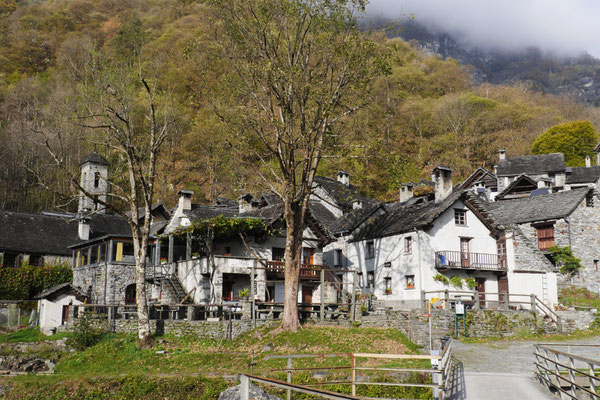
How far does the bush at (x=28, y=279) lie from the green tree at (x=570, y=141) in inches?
2300

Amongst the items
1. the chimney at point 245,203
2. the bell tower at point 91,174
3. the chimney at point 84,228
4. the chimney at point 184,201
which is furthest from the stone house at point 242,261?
the bell tower at point 91,174

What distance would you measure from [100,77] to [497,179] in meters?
48.2

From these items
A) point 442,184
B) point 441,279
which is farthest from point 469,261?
point 442,184

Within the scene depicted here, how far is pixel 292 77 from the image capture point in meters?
26.3

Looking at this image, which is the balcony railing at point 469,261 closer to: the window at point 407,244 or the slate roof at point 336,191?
the window at point 407,244

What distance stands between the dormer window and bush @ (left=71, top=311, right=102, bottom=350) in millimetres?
23829

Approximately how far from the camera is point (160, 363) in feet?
78.3

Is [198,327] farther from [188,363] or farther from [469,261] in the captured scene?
[469,261]

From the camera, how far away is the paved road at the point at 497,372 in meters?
15.2

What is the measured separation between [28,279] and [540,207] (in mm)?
42391

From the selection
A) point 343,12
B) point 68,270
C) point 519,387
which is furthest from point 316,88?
point 68,270

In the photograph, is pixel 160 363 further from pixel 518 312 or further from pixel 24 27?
pixel 24 27

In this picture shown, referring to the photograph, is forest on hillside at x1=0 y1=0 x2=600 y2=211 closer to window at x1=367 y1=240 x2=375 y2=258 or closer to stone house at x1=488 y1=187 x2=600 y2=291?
window at x1=367 y1=240 x2=375 y2=258

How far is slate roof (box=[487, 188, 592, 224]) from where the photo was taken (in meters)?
46.5
